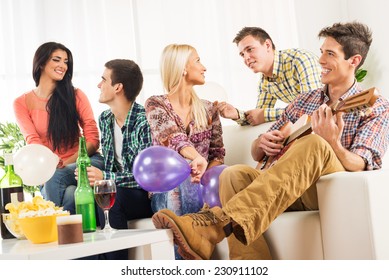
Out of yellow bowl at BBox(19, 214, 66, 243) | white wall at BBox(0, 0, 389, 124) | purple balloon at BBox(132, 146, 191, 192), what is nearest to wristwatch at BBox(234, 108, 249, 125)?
purple balloon at BBox(132, 146, 191, 192)

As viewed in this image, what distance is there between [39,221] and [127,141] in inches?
46.0

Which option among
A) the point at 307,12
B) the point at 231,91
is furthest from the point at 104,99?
the point at 307,12

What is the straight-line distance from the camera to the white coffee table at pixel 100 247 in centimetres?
159

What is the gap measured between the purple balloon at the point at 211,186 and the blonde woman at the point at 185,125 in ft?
0.26

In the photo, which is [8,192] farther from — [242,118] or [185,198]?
[242,118]

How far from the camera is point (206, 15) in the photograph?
16.7 ft

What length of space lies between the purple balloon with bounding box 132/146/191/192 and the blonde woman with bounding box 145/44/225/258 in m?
0.17

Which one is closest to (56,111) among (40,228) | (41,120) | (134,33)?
(41,120)

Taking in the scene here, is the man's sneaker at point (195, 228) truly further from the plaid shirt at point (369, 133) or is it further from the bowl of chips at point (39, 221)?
the plaid shirt at point (369, 133)

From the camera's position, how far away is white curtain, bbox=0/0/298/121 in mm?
4422

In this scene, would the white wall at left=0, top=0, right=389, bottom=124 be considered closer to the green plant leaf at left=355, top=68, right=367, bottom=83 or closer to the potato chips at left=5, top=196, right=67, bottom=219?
the green plant leaf at left=355, top=68, right=367, bottom=83

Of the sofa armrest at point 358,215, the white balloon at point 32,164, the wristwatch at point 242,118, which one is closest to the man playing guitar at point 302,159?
the sofa armrest at point 358,215

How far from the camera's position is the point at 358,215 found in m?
1.85
